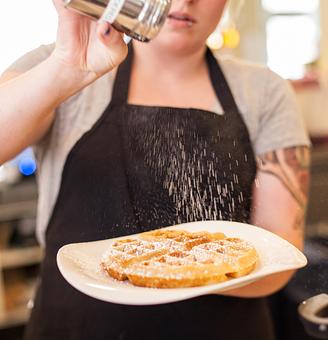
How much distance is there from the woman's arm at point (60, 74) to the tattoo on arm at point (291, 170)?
161 millimetres

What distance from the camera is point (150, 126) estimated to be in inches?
17.6

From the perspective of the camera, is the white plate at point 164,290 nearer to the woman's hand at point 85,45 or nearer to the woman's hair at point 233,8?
the woman's hand at point 85,45

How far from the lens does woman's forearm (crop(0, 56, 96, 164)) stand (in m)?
0.46

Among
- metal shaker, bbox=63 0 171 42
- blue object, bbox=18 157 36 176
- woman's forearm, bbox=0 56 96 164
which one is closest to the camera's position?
metal shaker, bbox=63 0 171 42

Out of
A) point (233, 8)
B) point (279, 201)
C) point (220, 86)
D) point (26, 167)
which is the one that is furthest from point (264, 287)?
point (26, 167)

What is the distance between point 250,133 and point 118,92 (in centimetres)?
13

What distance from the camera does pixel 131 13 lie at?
0.35 metres

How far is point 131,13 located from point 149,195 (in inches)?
5.3

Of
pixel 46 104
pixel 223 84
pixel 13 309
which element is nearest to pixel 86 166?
pixel 46 104

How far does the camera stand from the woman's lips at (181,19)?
18.8 inches

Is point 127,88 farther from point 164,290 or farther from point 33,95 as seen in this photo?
point 164,290

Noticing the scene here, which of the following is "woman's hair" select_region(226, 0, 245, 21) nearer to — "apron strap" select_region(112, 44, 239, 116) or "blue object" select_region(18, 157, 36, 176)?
"apron strap" select_region(112, 44, 239, 116)

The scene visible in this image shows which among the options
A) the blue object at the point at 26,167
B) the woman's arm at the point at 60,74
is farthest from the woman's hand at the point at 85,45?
the blue object at the point at 26,167

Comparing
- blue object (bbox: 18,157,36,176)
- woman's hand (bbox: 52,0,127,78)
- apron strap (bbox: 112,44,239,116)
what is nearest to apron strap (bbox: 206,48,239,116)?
apron strap (bbox: 112,44,239,116)
